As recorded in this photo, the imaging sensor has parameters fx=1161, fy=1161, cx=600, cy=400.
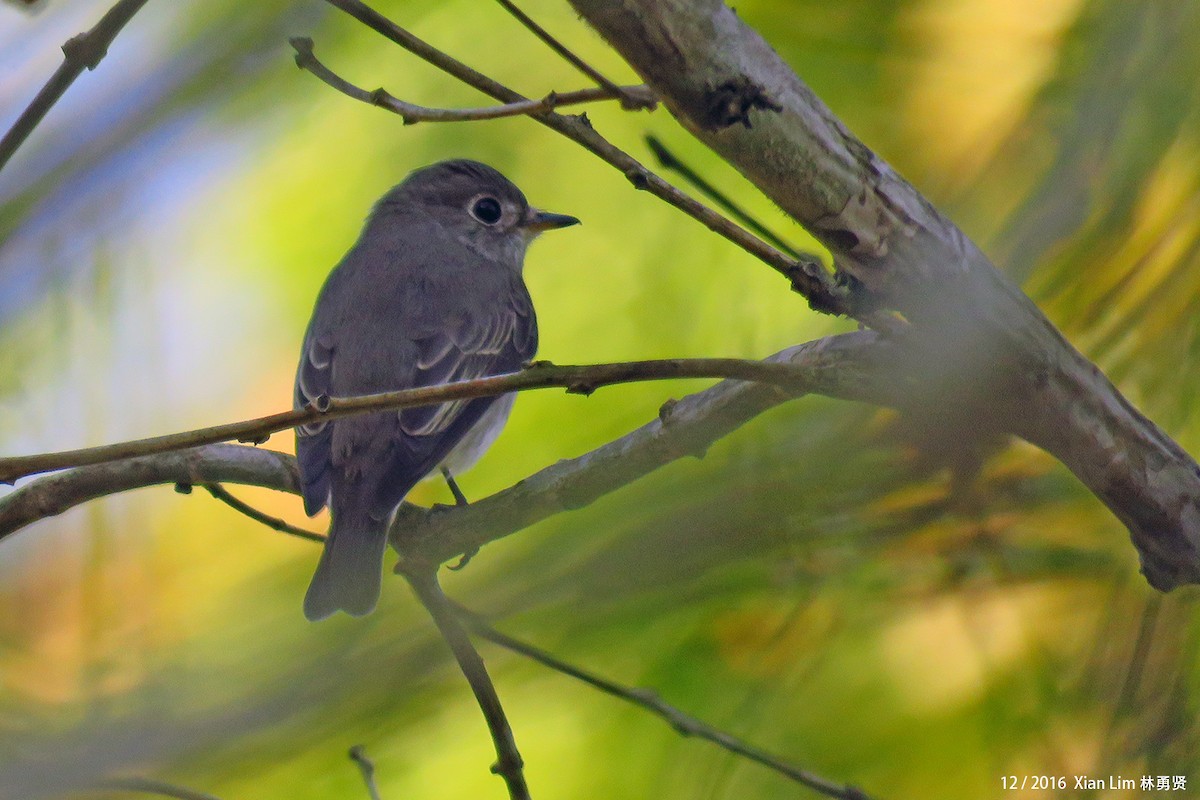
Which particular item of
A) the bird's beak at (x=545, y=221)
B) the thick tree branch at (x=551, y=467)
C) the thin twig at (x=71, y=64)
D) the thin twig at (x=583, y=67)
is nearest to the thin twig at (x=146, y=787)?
the thick tree branch at (x=551, y=467)

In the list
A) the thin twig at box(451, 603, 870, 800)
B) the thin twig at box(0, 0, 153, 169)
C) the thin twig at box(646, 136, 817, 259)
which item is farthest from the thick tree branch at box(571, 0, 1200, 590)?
the thin twig at box(0, 0, 153, 169)

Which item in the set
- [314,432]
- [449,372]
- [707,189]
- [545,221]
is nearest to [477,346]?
[449,372]

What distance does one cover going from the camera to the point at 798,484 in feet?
4.25

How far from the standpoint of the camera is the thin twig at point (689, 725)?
145 centimetres

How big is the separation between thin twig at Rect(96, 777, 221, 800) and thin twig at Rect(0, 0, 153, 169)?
1.01m

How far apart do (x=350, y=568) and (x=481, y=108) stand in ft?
4.69

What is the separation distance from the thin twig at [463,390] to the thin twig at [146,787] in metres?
0.48

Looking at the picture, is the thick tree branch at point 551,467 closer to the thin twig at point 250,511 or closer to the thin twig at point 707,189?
the thin twig at point 250,511

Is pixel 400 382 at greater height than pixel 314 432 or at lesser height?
greater

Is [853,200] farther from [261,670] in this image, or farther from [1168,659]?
[261,670]

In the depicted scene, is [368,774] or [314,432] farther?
[314,432]

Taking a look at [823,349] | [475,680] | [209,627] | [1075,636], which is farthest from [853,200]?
[209,627]

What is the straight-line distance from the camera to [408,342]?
3887 mm

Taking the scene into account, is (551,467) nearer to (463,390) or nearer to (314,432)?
(463,390)
